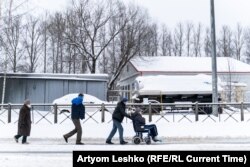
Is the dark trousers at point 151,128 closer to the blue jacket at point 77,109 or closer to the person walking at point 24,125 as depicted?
the blue jacket at point 77,109

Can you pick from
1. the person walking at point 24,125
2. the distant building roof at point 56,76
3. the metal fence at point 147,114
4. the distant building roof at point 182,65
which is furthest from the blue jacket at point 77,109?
the distant building roof at point 182,65

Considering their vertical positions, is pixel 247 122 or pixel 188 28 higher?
pixel 188 28

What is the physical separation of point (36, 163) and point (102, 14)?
46.6 metres

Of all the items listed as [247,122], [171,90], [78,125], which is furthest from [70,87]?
[78,125]

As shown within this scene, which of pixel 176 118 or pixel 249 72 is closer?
pixel 176 118

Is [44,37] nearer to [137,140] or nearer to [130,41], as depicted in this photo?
[130,41]

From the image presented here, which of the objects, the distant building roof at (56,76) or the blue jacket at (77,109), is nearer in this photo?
the blue jacket at (77,109)

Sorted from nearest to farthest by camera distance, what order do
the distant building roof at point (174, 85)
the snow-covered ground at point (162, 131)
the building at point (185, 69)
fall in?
the snow-covered ground at point (162, 131)
the distant building roof at point (174, 85)
the building at point (185, 69)

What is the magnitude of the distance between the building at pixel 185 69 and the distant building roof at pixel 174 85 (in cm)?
1053

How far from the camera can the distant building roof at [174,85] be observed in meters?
37.8

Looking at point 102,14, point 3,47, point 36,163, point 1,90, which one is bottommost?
point 36,163

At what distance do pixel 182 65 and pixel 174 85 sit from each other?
16635mm

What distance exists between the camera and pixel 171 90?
37844mm

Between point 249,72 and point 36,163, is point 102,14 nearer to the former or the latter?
point 249,72
